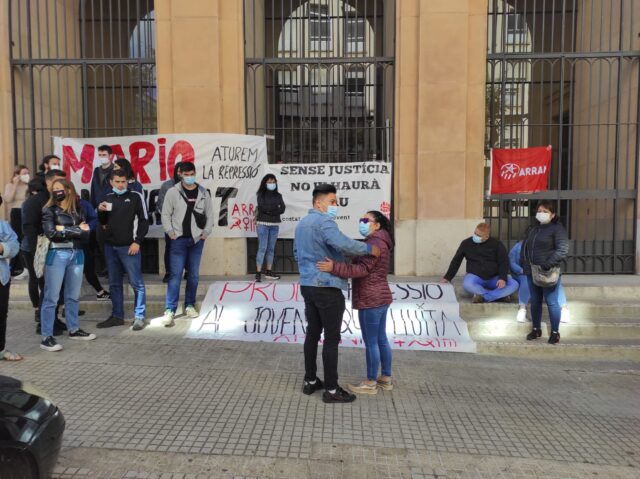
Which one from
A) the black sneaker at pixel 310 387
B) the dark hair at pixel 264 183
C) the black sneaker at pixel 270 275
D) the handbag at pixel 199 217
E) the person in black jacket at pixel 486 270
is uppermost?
the dark hair at pixel 264 183

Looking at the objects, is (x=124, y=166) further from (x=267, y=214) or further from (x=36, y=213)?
(x=267, y=214)

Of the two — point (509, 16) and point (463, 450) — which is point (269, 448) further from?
point (509, 16)

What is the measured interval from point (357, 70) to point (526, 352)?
18.2 ft

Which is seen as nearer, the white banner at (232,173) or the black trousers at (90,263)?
the black trousers at (90,263)

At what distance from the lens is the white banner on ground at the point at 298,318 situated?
19.9ft

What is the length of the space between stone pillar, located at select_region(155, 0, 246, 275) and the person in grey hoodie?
1978 millimetres

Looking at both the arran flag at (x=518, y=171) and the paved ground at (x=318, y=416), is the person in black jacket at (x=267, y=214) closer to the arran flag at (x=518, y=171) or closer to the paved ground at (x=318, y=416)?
the paved ground at (x=318, y=416)

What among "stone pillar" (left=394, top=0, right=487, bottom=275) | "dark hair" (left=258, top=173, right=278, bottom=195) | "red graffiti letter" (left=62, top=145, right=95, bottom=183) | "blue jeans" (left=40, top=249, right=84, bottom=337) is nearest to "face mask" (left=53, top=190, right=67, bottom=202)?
"blue jeans" (left=40, top=249, right=84, bottom=337)

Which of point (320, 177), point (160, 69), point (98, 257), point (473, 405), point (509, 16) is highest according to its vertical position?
point (509, 16)

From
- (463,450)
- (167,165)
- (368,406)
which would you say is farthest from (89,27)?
(463,450)

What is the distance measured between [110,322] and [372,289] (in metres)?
3.81

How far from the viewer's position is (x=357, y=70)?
29.3ft

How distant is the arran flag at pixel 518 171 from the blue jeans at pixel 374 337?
4.96 metres

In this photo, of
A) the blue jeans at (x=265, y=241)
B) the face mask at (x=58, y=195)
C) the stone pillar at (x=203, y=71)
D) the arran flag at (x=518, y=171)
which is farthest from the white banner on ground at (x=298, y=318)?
the arran flag at (x=518, y=171)
